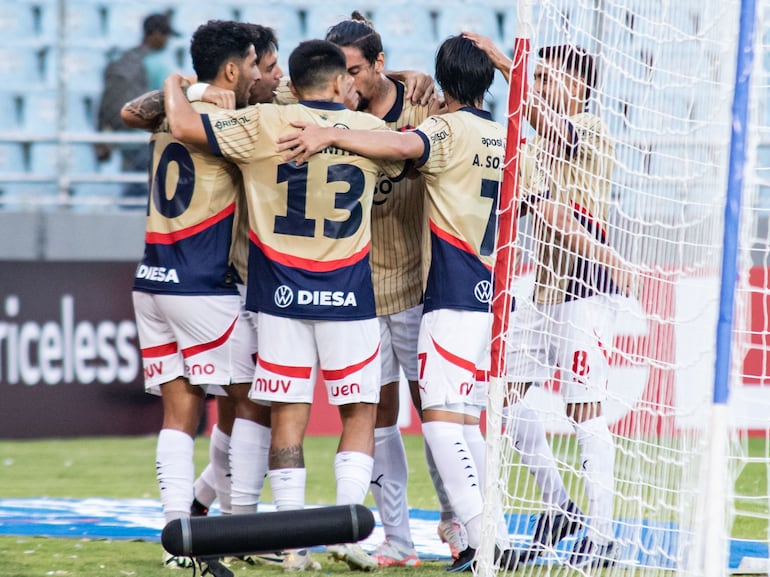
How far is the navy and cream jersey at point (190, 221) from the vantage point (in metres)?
4.53

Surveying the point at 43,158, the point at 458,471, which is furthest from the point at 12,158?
the point at 458,471

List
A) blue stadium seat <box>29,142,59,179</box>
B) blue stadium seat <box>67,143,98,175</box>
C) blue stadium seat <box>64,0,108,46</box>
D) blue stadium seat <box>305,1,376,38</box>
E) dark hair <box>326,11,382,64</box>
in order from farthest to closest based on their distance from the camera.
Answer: blue stadium seat <box>64,0,108,46</box> < blue stadium seat <box>305,1,376,38</box> < blue stadium seat <box>29,142,59,179</box> < blue stadium seat <box>67,143,98,175</box> < dark hair <box>326,11,382,64</box>

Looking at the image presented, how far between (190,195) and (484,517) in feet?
5.48

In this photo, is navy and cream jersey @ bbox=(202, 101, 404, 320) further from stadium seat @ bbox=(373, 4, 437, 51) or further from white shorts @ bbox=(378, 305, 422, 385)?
stadium seat @ bbox=(373, 4, 437, 51)

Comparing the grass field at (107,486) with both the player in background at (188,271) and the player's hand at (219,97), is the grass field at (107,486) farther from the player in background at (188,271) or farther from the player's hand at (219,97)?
the player's hand at (219,97)

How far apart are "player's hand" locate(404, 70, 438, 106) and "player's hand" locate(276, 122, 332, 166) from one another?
0.82 meters

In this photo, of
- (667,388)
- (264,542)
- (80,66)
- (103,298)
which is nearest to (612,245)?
(667,388)

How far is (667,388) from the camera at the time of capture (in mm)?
4336

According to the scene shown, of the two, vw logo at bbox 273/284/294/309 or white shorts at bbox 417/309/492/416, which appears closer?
vw logo at bbox 273/284/294/309

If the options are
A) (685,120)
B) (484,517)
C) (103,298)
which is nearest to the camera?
(484,517)

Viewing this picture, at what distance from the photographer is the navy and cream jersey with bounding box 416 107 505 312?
448 centimetres

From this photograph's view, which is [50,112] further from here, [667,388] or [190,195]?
[667,388]

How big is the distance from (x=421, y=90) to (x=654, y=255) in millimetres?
1217

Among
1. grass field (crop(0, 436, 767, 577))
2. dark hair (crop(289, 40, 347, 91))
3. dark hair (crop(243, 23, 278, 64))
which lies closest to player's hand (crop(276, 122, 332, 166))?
dark hair (crop(289, 40, 347, 91))
